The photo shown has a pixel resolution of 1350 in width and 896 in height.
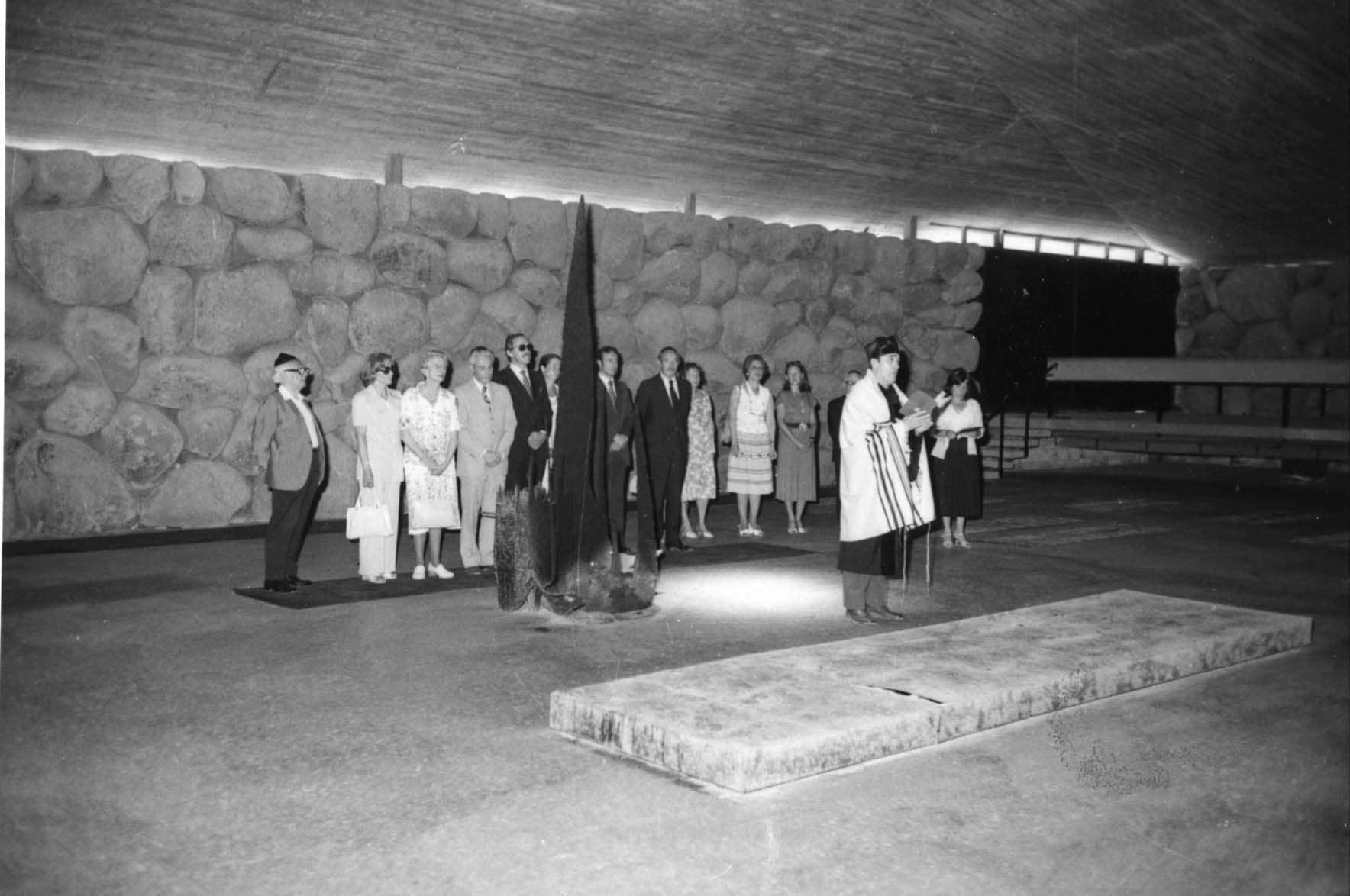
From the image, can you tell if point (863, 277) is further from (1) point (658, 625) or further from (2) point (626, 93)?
(1) point (658, 625)

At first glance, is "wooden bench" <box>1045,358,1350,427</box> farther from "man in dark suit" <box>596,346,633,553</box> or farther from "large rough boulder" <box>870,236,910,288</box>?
"man in dark suit" <box>596,346,633,553</box>

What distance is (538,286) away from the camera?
41.6ft

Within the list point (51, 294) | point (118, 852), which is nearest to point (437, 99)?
point (51, 294)

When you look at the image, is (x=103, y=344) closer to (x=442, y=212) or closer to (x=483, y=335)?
(x=442, y=212)

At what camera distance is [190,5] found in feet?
29.5

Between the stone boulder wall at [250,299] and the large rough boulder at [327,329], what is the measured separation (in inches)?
0.6

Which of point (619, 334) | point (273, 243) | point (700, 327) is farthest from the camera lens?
point (700, 327)

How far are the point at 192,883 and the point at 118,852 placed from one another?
0.38 meters

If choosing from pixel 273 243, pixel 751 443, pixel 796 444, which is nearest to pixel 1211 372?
pixel 796 444

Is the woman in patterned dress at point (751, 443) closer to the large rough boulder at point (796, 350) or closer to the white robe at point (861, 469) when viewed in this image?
the large rough boulder at point (796, 350)

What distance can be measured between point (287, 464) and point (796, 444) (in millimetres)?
5208

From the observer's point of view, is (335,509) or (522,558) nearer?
(522,558)

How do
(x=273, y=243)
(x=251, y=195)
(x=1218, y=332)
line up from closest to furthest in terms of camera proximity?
(x=251, y=195) < (x=273, y=243) < (x=1218, y=332)

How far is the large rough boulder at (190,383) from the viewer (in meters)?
10.6
